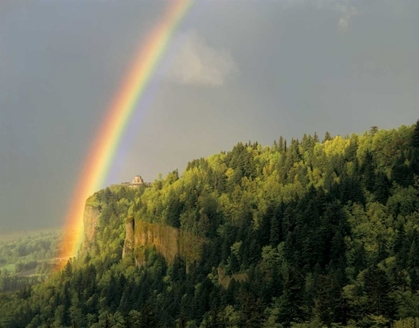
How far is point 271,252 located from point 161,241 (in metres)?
21.7

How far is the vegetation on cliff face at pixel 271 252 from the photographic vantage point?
44.9 meters

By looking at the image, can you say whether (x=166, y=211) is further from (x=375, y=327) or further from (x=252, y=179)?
(x=375, y=327)

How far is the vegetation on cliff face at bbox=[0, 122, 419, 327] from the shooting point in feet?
147

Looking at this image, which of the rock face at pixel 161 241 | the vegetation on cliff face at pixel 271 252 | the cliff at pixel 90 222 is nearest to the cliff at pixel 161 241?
the rock face at pixel 161 241

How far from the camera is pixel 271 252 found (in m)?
56.8

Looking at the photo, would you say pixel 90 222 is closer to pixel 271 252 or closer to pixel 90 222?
pixel 90 222

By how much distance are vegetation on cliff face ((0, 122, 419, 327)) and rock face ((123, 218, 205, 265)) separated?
1.40 ft

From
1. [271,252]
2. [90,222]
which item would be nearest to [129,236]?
[271,252]

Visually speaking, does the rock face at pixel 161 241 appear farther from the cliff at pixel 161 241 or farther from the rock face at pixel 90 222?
the rock face at pixel 90 222

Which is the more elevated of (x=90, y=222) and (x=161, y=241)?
(x=90, y=222)

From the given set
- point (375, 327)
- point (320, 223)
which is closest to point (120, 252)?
point (320, 223)

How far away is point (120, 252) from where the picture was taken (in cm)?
9012

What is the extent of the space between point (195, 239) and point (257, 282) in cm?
1916

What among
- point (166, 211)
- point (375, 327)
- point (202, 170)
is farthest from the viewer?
point (202, 170)
